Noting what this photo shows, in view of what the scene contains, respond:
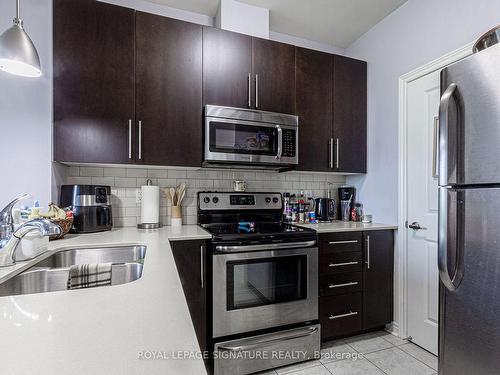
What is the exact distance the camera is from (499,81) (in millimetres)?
963

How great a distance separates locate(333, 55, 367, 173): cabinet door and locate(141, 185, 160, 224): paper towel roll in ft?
5.21

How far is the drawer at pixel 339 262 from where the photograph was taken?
207 cm

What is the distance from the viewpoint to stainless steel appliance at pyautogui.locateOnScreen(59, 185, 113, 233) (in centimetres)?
179

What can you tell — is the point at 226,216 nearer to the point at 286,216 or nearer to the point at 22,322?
the point at 286,216

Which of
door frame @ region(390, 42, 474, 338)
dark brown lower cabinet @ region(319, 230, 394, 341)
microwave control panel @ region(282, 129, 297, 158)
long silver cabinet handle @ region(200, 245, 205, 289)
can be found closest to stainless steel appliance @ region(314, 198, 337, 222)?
dark brown lower cabinet @ region(319, 230, 394, 341)

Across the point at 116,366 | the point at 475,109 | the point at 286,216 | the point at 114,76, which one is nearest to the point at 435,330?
the point at 286,216

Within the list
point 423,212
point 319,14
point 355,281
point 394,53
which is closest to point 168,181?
point 355,281

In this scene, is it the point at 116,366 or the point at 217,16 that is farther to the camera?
the point at 217,16

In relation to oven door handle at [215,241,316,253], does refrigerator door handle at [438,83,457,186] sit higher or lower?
higher

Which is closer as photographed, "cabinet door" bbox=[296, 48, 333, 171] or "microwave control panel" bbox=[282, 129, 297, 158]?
"microwave control panel" bbox=[282, 129, 297, 158]

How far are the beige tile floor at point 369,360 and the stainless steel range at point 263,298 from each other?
0.08 meters

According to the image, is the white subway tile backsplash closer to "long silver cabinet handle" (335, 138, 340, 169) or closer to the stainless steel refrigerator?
"long silver cabinet handle" (335, 138, 340, 169)

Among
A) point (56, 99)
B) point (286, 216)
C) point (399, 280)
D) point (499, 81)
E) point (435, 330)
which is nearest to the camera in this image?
point (499, 81)

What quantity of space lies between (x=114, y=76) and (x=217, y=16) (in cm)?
107
